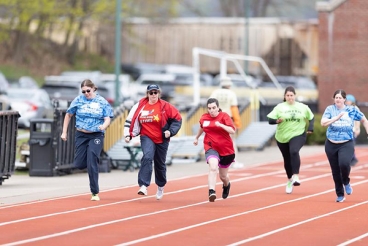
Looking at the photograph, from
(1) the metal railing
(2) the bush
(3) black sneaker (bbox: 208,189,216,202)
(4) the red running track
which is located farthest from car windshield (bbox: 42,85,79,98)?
(3) black sneaker (bbox: 208,189,216,202)

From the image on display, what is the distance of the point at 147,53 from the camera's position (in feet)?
230

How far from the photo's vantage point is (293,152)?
57.8 feet

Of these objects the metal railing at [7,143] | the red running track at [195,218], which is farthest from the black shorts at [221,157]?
the metal railing at [7,143]

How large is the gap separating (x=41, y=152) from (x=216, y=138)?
5.64m

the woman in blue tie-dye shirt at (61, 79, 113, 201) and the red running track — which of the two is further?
the woman in blue tie-dye shirt at (61, 79, 113, 201)

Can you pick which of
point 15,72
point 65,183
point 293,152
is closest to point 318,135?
point 65,183

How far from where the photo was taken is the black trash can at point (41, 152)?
20766 mm

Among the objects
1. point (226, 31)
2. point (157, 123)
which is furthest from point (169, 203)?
point (226, 31)

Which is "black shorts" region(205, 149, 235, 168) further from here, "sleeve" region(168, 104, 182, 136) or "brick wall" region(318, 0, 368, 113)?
"brick wall" region(318, 0, 368, 113)

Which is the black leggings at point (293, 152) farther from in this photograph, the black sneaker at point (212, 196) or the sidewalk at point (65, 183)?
the sidewalk at point (65, 183)

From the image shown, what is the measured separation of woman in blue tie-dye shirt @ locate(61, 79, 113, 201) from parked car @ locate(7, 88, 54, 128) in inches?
731

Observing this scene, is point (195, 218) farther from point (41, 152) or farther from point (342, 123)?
point (41, 152)

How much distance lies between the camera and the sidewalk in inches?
666

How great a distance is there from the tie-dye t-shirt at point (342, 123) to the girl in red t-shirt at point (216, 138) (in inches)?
56.7
